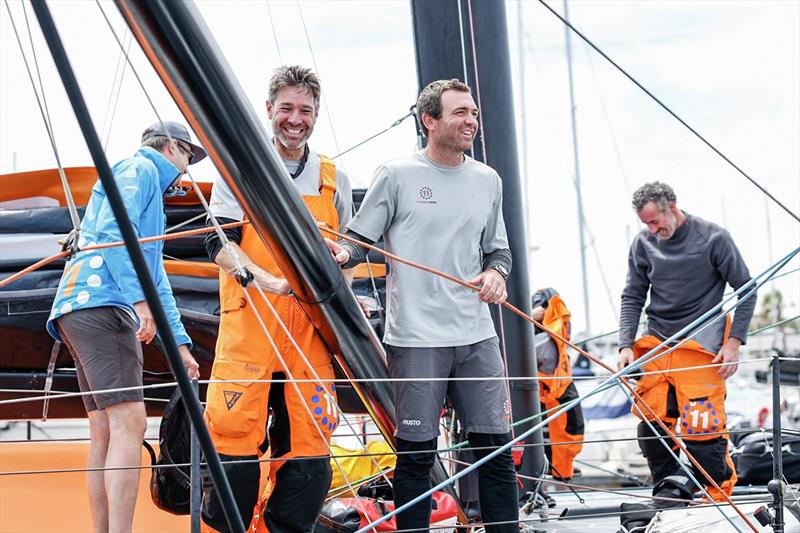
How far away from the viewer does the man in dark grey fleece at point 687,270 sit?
462 centimetres

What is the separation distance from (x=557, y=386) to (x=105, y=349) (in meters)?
4.54

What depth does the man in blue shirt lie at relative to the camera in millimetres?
3146

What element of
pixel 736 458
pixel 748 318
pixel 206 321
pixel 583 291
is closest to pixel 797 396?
pixel 583 291

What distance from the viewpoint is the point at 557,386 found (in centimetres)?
725

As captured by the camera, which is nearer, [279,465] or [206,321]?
[279,465]

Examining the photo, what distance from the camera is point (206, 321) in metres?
4.02

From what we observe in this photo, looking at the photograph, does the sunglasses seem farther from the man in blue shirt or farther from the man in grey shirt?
the man in grey shirt

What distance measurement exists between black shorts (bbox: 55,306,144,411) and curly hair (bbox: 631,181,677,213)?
8.12 ft

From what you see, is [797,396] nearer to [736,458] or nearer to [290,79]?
[736,458]

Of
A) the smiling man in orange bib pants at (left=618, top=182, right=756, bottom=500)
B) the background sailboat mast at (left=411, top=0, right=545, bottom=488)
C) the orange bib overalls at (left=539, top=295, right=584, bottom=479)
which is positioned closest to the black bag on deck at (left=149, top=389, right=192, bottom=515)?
the background sailboat mast at (left=411, top=0, right=545, bottom=488)

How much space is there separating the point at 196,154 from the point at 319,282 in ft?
3.53

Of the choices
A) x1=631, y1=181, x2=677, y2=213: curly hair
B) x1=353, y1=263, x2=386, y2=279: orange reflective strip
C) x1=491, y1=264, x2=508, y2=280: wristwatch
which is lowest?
x1=491, y1=264, x2=508, y2=280: wristwatch

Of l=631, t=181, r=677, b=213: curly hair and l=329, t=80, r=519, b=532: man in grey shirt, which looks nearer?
l=329, t=80, r=519, b=532: man in grey shirt

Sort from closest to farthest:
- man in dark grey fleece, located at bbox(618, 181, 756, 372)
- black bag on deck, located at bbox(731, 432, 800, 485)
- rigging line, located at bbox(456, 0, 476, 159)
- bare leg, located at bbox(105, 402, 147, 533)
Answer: bare leg, located at bbox(105, 402, 147, 533), rigging line, located at bbox(456, 0, 476, 159), man in dark grey fleece, located at bbox(618, 181, 756, 372), black bag on deck, located at bbox(731, 432, 800, 485)
